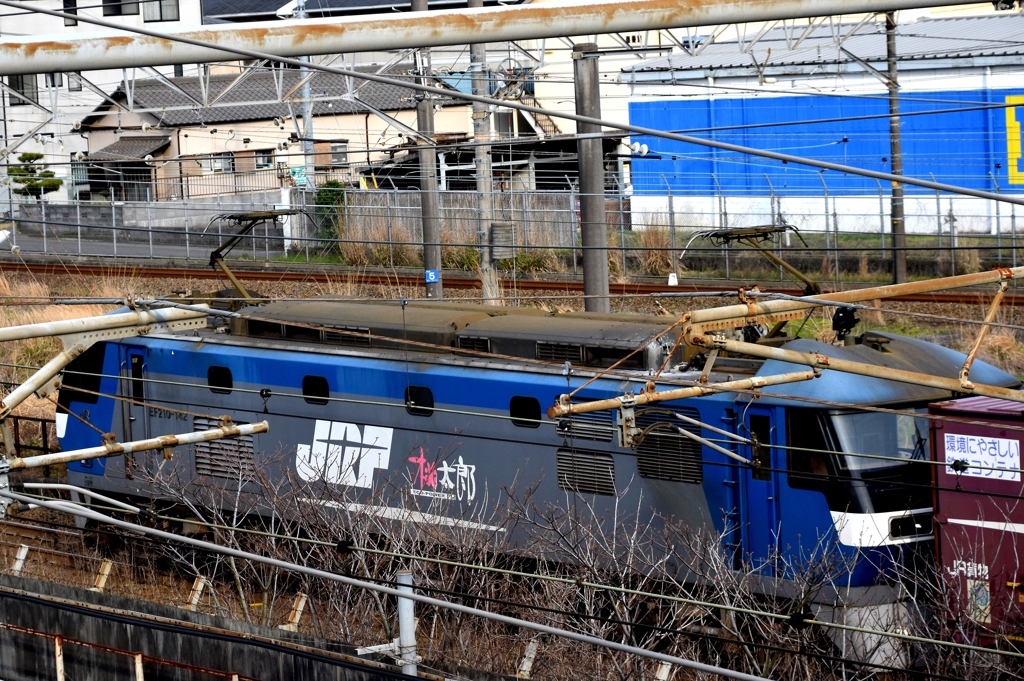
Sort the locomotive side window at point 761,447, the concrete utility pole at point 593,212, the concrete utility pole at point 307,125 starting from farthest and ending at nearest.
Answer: the concrete utility pole at point 307,125, the concrete utility pole at point 593,212, the locomotive side window at point 761,447

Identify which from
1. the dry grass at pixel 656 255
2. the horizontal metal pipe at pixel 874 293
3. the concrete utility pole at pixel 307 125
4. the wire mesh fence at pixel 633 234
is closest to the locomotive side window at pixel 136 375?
the concrete utility pole at pixel 307 125

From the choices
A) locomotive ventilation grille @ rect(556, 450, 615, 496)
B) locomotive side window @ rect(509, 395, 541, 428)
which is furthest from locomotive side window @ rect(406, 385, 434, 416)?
locomotive ventilation grille @ rect(556, 450, 615, 496)

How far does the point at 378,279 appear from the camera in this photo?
2870cm

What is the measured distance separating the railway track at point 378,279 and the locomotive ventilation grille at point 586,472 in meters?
9.56

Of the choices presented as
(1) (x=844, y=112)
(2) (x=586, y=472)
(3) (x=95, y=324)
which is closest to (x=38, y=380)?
(3) (x=95, y=324)

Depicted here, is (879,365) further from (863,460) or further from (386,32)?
(386,32)

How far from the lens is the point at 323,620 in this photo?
12812mm

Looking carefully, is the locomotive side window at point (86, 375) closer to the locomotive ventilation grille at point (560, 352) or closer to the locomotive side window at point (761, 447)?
the locomotive ventilation grille at point (560, 352)

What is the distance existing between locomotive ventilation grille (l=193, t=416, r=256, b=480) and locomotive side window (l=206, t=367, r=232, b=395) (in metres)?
0.37

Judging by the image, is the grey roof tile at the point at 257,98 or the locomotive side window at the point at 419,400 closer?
the locomotive side window at the point at 419,400

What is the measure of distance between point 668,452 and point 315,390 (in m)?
4.63

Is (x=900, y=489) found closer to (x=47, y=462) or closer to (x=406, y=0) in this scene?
(x=47, y=462)

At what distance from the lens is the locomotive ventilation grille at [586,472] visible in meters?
12.4

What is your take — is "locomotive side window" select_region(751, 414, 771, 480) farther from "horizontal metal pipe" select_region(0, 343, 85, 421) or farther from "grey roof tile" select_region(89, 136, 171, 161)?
"grey roof tile" select_region(89, 136, 171, 161)
